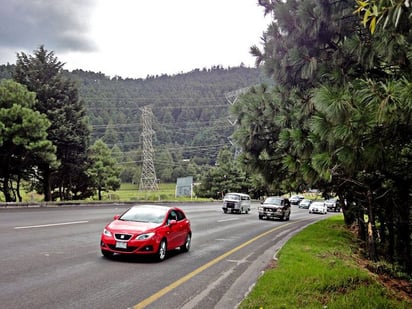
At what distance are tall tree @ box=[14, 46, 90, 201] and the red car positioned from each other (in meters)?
24.4

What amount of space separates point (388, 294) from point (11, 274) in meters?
7.42

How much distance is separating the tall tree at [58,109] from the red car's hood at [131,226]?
2491 centimetres

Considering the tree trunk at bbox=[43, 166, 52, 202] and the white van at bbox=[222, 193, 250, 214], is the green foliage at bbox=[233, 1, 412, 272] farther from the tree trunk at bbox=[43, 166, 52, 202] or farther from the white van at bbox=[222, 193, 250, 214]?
the tree trunk at bbox=[43, 166, 52, 202]

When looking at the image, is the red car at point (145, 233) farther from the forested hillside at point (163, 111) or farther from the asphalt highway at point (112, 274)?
the forested hillside at point (163, 111)

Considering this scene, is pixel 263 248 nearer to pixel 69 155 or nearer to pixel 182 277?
pixel 182 277

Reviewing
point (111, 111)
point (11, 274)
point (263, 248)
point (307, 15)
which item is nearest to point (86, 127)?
point (263, 248)

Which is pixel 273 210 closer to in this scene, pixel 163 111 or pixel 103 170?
pixel 103 170

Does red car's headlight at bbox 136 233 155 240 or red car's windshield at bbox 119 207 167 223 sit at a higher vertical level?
red car's windshield at bbox 119 207 167 223

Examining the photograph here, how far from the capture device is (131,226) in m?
10.7

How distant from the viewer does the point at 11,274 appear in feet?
26.6

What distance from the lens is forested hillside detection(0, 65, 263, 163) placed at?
89.6m

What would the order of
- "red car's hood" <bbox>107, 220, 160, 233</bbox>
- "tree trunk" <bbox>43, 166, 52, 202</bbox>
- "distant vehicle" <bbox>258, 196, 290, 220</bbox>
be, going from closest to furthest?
"red car's hood" <bbox>107, 220, 160, 233</bbox> < "distant vehicle" <bbox>258, 196, 290, 220</bbox> < "tree trunk" <bbox>43, 166, 52, 202</bbox>

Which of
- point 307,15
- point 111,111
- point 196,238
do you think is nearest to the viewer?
point 307,15

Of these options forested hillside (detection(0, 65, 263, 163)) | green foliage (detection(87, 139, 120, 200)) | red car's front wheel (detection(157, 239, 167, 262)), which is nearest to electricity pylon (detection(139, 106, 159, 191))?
green foliage (detection(87, 139, 120, 200))
